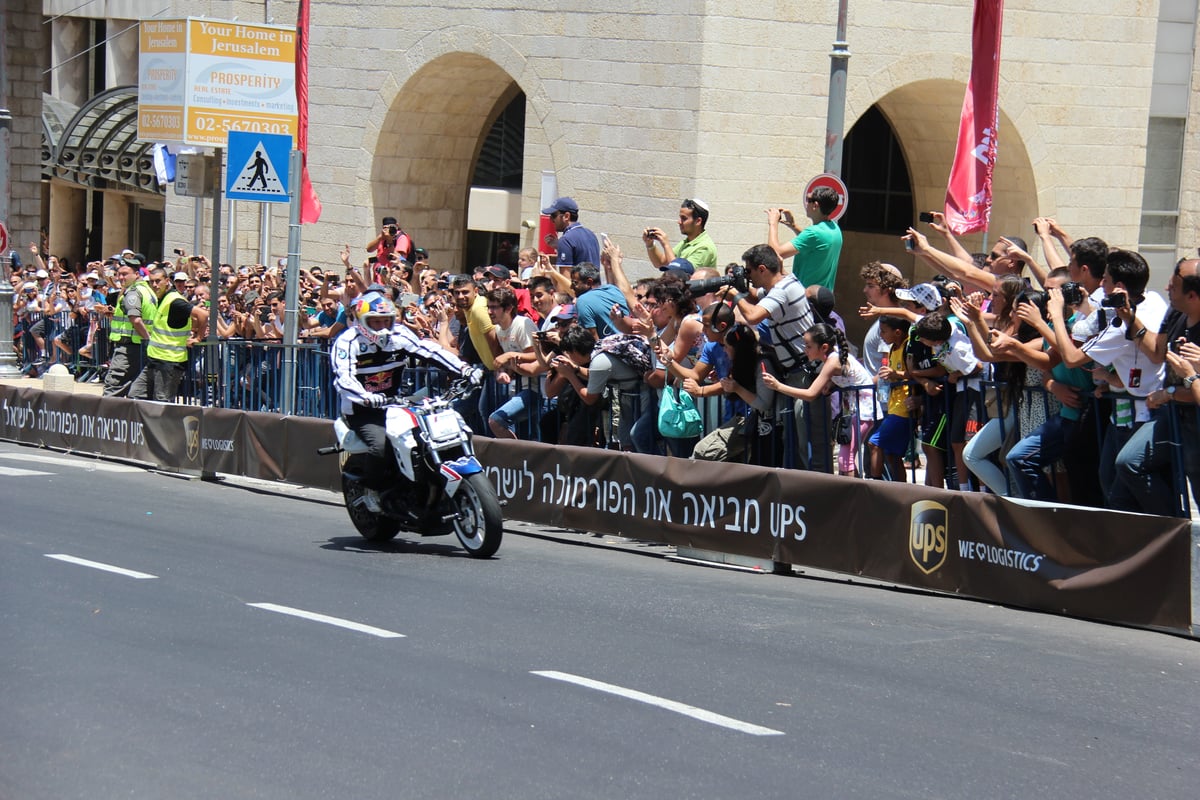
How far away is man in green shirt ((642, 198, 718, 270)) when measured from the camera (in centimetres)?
1382

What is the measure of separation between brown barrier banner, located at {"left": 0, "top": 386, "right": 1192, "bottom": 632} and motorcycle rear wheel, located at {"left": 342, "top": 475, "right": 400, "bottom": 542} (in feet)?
4.71

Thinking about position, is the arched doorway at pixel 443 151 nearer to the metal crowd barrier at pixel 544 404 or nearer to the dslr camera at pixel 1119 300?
the metal crowd barrier at pixel 544 404

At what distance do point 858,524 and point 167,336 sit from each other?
11354 mm

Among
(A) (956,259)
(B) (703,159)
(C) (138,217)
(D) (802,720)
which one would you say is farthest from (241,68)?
(C) (138,217)

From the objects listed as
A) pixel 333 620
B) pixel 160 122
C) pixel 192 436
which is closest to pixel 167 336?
pixel 192 436

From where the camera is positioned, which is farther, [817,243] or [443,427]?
[817,243]

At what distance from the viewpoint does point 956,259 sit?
→ 11.7 m

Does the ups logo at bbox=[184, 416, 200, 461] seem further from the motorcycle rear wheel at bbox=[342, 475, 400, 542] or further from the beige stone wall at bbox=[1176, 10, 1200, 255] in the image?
the beige stone wall at bbox=[1176, 10, 1200, 255]

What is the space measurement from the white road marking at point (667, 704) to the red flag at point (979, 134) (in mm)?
9868

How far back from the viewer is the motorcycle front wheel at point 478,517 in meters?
10.9

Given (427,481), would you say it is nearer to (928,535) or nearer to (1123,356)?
(928,535)

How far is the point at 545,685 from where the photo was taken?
7.26 metres

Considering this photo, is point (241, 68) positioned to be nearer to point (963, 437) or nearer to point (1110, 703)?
point (963, 437)

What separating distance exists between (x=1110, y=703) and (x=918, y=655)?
3.68 feet
